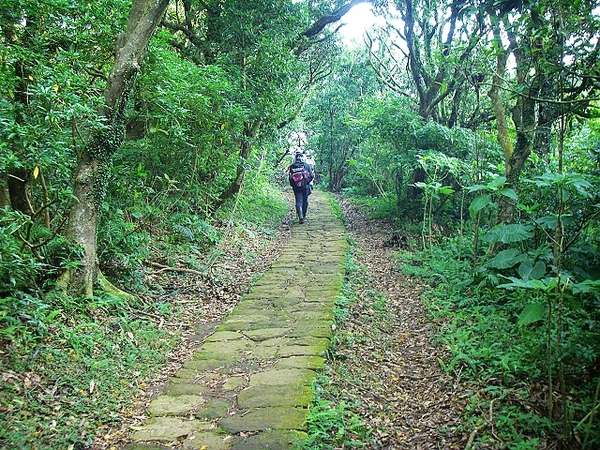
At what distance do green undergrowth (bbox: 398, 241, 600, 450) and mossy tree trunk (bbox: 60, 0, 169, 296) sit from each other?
3.77 m

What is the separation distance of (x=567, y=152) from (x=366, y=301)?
4339mm

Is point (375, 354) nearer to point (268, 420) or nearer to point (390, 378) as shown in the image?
point (390, 378)

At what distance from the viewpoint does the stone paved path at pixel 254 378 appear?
3.22m

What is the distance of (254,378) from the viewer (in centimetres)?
405

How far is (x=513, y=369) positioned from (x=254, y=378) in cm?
226

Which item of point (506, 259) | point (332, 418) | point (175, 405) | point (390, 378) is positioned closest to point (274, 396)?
point (332, 418)

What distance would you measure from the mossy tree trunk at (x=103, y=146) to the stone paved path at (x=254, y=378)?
1.48m

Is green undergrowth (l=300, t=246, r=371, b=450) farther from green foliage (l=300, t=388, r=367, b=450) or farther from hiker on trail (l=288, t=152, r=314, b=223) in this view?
hiker on trail (l=288, t=152, r=314, b=223)

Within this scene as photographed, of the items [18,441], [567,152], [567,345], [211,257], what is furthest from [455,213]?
[18,441]

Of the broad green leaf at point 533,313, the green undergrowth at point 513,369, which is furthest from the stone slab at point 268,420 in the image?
the broad green leaf at point 533,313

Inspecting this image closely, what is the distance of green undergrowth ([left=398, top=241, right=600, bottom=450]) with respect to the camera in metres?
3.09

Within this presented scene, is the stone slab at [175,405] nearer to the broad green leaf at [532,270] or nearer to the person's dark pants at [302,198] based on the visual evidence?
the broad green leaf at [532,270]

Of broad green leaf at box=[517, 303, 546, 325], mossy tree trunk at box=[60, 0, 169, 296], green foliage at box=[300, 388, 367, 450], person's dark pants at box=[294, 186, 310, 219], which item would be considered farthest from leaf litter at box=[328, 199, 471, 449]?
person's dark pants at box=[294, 186, 310, 219]

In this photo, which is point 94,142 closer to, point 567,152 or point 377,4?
point 567,152
